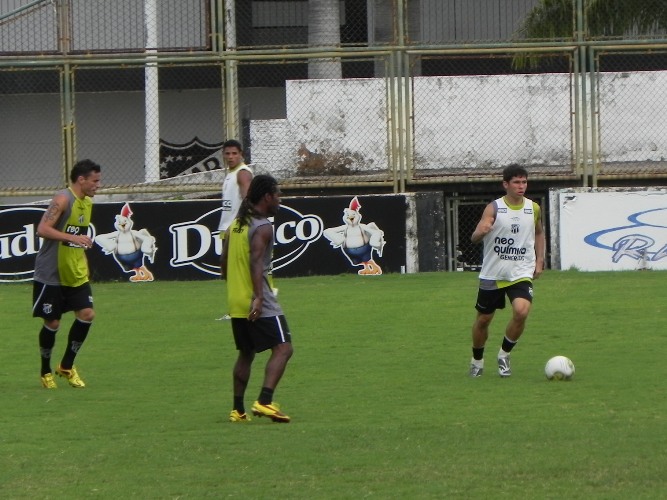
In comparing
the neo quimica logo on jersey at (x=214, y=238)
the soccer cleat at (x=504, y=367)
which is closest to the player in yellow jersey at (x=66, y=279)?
the soccer cleat at (x=504, y=367)

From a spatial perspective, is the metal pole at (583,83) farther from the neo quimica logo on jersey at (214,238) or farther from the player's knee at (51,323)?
the player's knee at (51,323)

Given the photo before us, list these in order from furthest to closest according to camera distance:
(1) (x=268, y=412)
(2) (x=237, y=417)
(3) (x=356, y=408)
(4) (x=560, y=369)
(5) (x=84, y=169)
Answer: (5) (x=84, y=169) → (4) (x=560, y=369) → (3) (x=356, y=408) → (2) (x=237, y=417) → (1) (x=268, y=412)

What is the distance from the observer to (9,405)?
10094 millimetres

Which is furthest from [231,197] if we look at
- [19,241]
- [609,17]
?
[609,17]

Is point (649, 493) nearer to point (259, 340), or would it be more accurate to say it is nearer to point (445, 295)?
point (259, 340)

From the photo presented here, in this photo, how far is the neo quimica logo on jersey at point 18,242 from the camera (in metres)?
19.7

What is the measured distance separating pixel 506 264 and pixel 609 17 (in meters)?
15.0

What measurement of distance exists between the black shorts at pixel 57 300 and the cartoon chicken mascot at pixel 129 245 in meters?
8.75

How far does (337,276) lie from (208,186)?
2.67 m

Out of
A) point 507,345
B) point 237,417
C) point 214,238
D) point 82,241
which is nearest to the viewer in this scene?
point 237,417

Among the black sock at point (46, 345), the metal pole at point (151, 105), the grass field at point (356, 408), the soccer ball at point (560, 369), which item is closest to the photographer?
the grass field at point (356, 408)

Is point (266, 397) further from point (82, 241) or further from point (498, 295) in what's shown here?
point (498, 295)

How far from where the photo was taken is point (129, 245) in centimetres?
1983

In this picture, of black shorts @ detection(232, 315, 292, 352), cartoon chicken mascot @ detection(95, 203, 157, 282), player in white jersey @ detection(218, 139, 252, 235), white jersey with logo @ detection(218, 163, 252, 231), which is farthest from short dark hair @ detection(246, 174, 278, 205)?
cartoon chicken mascot @ detection(95, 203, 157, 282)
